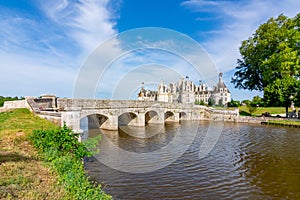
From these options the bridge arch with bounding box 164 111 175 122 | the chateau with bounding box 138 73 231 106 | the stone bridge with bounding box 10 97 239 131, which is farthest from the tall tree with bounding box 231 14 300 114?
the chateau with bounding box 138 73 231 106

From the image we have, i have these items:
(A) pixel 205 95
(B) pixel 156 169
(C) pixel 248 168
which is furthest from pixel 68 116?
(A) pixel 205 95

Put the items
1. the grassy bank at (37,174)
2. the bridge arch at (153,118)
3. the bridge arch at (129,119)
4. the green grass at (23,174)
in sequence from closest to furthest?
the green grass at (23,174) < the grassy bank at (37,174) < the bridge arch at (129,119) < the bridge arch at (153,118)

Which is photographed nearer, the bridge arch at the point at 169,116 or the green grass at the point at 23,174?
the green grass at the point at 23,174

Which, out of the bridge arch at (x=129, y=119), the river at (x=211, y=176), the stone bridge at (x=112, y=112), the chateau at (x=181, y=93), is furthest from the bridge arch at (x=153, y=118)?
the chateau at (x=181, y=93)

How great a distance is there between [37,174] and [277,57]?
108 feet

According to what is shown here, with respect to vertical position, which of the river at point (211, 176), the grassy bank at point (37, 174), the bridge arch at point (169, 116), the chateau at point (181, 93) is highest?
the chateau at point (181, 93)

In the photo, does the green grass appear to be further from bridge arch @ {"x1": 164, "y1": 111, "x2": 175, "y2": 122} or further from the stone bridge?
bridge arch @ {"x1": 164, "y1": 111, "x2": 175, "y2": 122}

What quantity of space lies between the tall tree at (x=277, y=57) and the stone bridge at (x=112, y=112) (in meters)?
7.54

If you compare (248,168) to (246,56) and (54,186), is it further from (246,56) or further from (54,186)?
(246,56)

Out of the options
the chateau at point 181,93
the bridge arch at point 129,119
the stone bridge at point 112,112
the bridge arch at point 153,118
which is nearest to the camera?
the stone bridge at point 112,112

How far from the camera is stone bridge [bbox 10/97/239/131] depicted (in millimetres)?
13609

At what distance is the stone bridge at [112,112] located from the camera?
1361 centimetres

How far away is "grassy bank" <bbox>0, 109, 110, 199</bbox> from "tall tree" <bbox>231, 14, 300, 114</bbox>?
3052cm

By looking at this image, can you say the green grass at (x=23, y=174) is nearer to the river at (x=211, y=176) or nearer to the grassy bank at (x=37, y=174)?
the grassy bank at (x=37, y=174)
